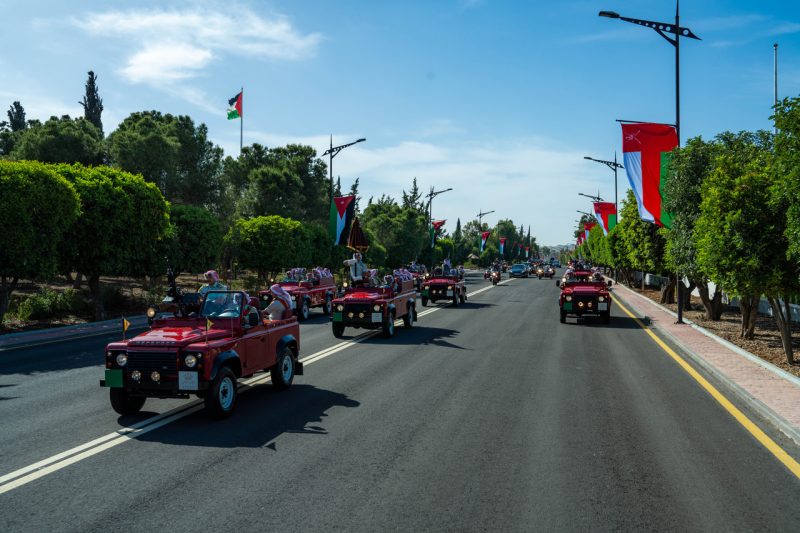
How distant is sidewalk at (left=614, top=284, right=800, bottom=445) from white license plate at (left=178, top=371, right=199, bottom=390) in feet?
25.5

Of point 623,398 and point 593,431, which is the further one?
point 623,398

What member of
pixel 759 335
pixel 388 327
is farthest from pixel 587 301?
pixel 388 327

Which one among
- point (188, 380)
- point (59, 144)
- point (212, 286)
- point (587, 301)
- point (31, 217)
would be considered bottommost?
point (188, 380)

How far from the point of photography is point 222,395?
9102 millimetres

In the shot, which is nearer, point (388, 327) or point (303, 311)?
point (388, 327)

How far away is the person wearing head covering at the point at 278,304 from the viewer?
37.3ft

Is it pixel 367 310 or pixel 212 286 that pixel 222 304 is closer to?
pixel 212 286

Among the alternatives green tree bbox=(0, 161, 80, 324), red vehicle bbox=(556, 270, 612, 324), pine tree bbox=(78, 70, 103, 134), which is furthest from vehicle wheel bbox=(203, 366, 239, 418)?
pine tree bbox=(78, 70, 103, 134)

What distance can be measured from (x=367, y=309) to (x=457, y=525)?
43.2 ft

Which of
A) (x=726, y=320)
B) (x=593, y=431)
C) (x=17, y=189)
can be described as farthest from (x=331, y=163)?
(x=593, y=431)

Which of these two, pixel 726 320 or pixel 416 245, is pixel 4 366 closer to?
pixel 726 320

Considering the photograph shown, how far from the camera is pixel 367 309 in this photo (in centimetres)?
1852

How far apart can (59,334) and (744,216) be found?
19.6m

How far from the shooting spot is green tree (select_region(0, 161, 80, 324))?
19.5 m
